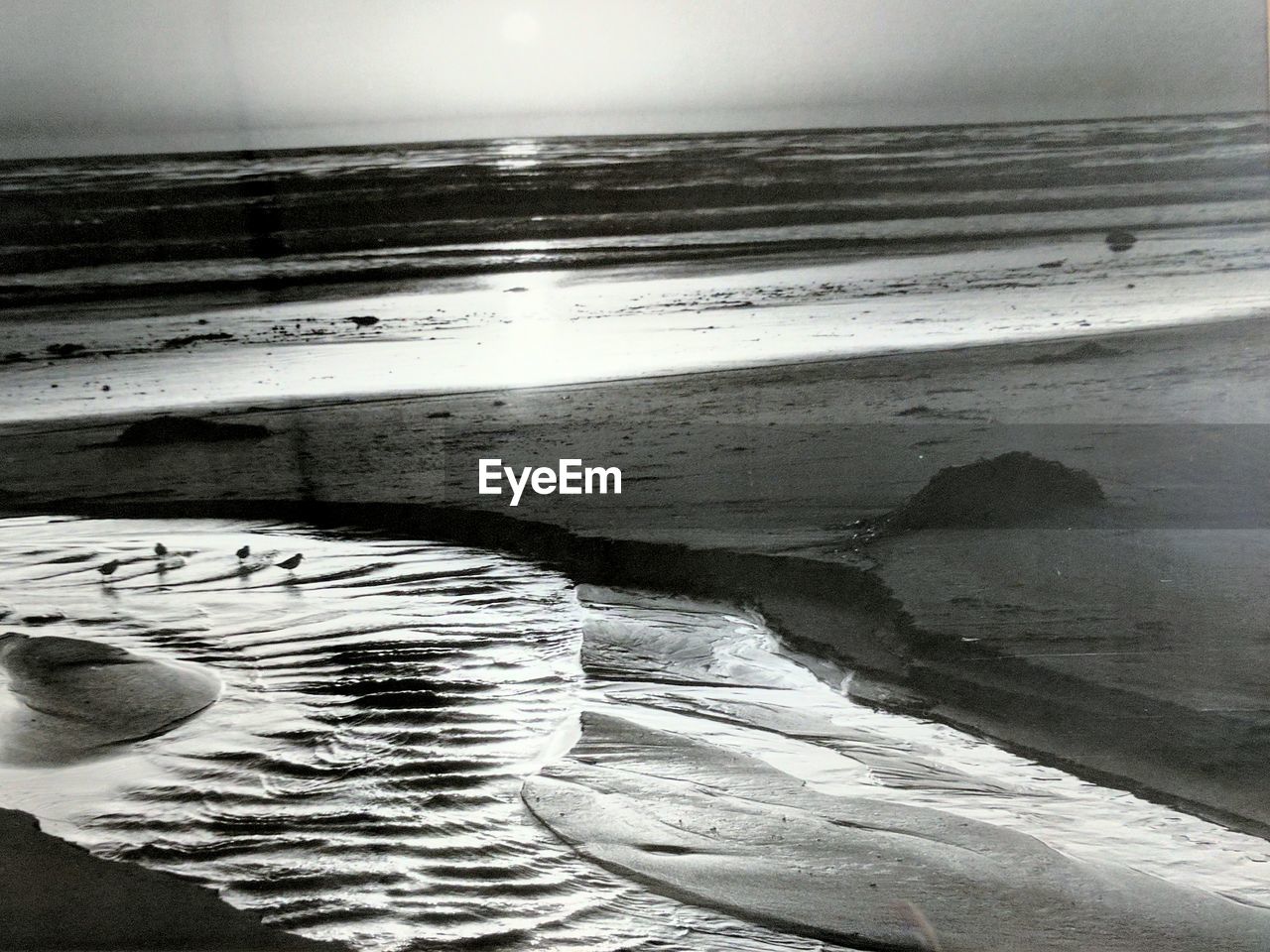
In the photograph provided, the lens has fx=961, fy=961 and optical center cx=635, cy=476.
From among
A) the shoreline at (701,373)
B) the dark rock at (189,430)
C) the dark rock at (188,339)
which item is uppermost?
the dark rock at (188,339)

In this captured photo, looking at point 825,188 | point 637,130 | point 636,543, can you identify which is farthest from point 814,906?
point 637,130

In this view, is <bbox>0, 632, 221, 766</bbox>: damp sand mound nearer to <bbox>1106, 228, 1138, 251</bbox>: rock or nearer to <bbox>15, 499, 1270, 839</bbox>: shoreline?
<bbox>15, 499, 1270, 839</bbox>: shoreline

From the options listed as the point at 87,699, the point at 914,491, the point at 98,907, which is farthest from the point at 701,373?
the point at 98,907

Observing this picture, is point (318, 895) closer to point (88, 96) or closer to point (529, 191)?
point (529, 191)

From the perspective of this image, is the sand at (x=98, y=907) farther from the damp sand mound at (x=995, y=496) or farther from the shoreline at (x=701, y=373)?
the damp sand mound at (x=995, y=496)

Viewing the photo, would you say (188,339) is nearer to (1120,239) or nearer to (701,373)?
(701,373)

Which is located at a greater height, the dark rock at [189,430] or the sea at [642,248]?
the sea at [642,248]

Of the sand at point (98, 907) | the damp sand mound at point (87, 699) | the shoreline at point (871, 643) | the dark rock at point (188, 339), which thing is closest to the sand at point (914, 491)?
the shoreline at point (871, 643)
